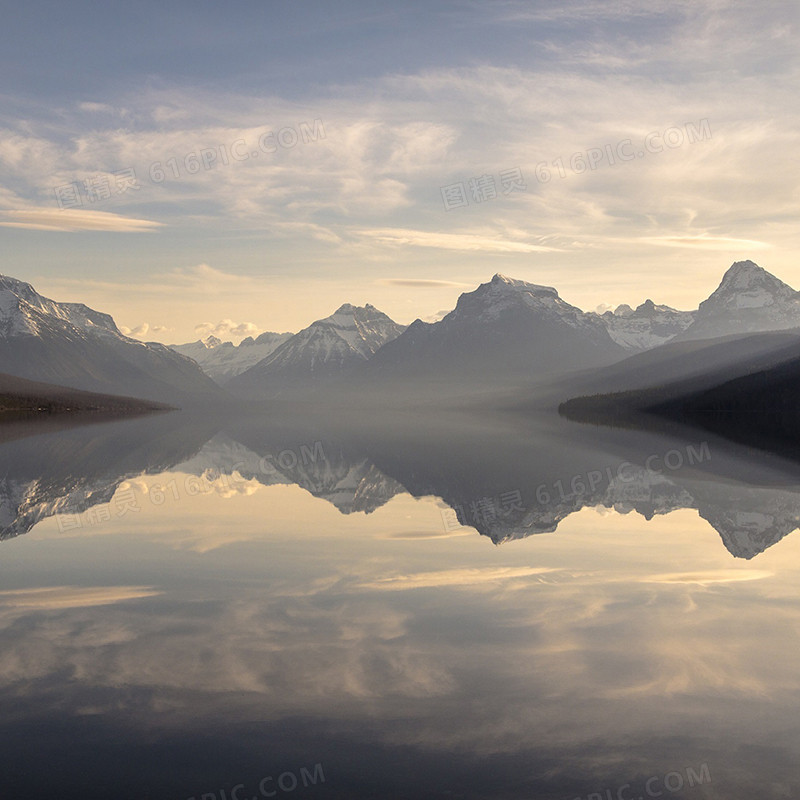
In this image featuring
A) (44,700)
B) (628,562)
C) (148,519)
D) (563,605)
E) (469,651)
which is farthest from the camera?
(148,519)

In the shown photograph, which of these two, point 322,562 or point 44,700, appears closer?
point 44,700

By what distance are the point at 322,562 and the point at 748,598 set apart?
16.2 m

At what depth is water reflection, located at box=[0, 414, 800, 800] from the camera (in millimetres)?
15492

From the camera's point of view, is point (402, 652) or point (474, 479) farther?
point (474, 479)

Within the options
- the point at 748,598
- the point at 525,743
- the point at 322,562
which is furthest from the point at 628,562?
the point at 525,743

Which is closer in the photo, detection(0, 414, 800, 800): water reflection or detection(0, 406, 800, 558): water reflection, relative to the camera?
detection(0, 414, 800, 800): water reflection

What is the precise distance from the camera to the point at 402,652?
21750mm

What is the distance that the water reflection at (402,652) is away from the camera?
610 inches

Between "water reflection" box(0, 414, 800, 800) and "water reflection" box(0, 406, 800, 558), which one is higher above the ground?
"water reflection" box(0, 406, 800, 558)

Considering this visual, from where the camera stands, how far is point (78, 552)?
117 feet

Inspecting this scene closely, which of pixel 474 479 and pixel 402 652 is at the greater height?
pixel 474 479

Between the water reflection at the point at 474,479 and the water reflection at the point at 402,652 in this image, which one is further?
the water reflection at the point at 474,479

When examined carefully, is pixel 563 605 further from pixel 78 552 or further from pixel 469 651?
pixel 78 552

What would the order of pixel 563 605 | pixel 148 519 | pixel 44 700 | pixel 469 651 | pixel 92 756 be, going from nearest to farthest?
pixel 92 756
pixel 44 700
pixel 469 651
pixel 563 605
pixel 148 519
